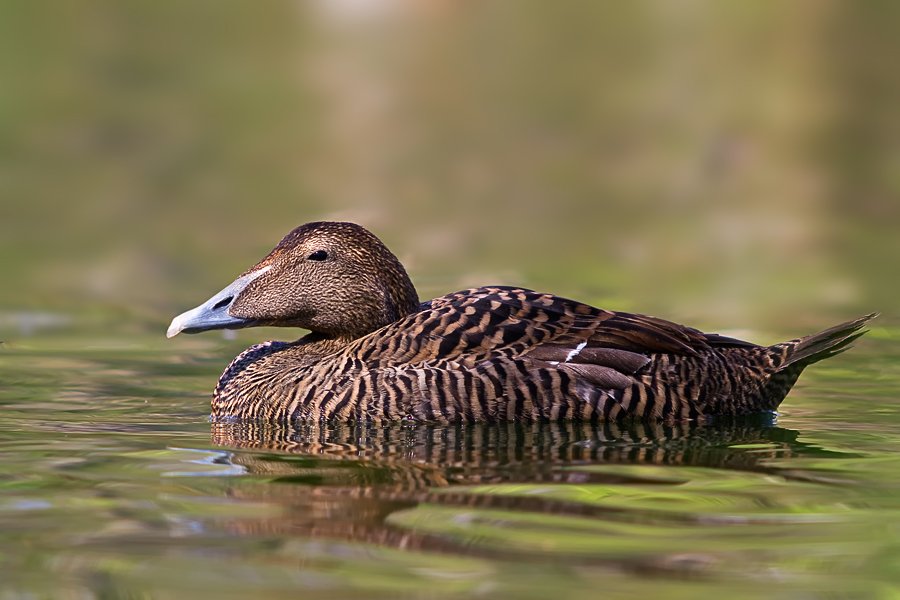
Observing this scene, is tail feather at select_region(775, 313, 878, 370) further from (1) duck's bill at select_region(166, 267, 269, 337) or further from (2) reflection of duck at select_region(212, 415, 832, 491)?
(1) duck's bill at select_region(166, 267, 269, 337)

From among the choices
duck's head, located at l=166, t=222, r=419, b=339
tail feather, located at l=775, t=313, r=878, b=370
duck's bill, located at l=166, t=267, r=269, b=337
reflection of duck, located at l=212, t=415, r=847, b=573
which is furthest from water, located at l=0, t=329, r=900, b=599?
duck's head, located at l=166, t=222, r=419, b=339

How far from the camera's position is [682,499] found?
4.61 metres

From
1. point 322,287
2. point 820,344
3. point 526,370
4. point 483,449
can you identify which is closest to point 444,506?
point 483,449

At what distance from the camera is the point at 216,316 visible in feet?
21.8

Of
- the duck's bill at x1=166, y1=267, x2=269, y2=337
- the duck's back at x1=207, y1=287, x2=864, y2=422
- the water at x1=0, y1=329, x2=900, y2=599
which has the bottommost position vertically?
the water at x1=0, y1=329, x2=900, y2=599

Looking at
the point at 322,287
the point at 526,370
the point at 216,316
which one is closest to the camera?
the point at 526,370

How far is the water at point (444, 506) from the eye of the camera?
143 inches

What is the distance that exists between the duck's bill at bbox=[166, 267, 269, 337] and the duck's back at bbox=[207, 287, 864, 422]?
0.34 metres

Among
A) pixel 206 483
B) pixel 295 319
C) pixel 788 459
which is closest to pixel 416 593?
pixel 206 483

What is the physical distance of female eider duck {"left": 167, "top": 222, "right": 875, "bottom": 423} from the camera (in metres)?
6.20

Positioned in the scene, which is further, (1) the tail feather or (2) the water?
(1) the tail feather

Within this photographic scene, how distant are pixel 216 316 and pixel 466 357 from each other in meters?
1.32

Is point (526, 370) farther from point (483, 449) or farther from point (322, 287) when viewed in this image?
point (322, 287)

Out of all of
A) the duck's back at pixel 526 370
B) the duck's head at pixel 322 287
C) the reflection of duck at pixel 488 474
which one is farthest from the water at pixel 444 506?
the duck's head at pixel 322 287
